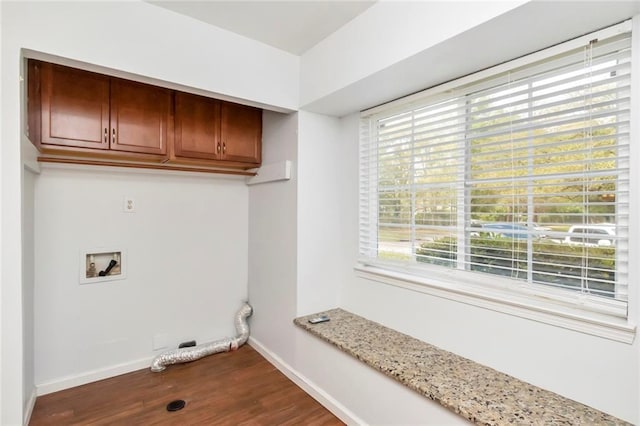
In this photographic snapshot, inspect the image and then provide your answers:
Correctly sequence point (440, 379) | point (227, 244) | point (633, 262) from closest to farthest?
point (633, 262), point (440, 379), point (227, 244)

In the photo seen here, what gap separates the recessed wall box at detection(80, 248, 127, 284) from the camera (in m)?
2.51

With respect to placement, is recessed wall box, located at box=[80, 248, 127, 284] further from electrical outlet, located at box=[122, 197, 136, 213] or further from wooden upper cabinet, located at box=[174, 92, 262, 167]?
wooden upper cabinet, located at box=[174, 92, 262, 167]

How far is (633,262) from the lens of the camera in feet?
4.46

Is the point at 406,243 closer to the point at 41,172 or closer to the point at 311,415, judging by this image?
the point at 311,415

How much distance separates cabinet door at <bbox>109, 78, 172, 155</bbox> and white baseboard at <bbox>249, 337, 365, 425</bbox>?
1.96 m

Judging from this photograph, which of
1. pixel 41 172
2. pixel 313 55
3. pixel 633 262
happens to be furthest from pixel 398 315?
pixel 41 172

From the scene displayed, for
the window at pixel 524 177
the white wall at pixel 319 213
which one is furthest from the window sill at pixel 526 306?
the white wall at pixel 319 213

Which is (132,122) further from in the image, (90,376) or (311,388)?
(311,388)

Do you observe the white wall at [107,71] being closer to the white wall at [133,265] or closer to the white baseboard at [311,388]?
the white wall at [133,265]

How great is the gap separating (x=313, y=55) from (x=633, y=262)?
2225mm

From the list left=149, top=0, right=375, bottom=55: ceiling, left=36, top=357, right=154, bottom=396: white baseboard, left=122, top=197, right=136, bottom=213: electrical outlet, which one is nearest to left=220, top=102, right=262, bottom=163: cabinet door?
left=149, top=0, right=375, bottom=55: ceiling

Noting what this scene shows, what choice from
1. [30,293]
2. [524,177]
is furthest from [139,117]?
[524,177]

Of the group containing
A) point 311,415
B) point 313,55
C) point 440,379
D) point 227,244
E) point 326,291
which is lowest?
point 311,415

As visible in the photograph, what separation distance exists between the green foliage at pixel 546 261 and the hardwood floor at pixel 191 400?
1.39 m
